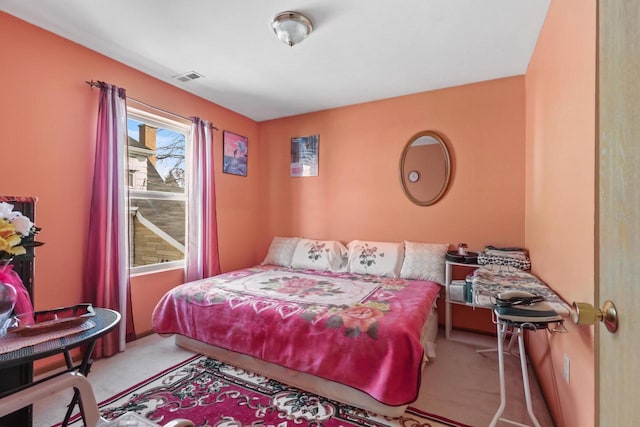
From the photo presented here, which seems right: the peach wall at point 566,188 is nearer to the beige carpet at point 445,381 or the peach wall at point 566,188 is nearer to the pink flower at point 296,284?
the beige carpet at point 445,381

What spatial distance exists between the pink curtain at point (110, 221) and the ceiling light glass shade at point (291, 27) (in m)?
1.54

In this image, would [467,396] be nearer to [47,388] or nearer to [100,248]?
[47,388]

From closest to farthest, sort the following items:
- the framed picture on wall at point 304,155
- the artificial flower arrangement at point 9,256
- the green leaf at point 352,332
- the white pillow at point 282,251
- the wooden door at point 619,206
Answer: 1. the wooden door at point 619,206
2. the artificial flower arrangement at point 9,256
3. the green leaf at point 352,332
4. the white pillow at point 282,251
5. the framed picture on wall at point 304,155

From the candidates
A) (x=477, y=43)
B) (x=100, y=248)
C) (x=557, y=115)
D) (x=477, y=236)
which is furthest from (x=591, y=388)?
(x=100, y=248)

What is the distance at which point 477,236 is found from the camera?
2932 millimetres

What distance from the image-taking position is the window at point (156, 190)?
9.17 feet

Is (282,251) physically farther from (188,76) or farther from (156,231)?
(188,76)

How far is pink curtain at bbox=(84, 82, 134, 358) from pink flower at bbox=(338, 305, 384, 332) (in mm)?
1954

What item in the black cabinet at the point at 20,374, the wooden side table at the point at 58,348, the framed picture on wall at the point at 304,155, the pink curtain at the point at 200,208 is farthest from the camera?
the framed picture on wall at the point at 304,155

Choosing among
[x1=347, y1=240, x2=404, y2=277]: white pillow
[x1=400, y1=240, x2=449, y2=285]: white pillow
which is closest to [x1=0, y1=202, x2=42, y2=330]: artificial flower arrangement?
[x1=347, y1=240, x2=404, y2=277]: white pillow

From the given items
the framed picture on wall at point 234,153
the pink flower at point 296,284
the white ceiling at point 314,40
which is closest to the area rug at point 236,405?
the pink flower at point 296,284

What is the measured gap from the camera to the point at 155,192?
296cm

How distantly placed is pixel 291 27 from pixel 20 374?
249cm

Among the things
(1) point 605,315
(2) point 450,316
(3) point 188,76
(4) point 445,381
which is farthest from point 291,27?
(2) point 450,316
